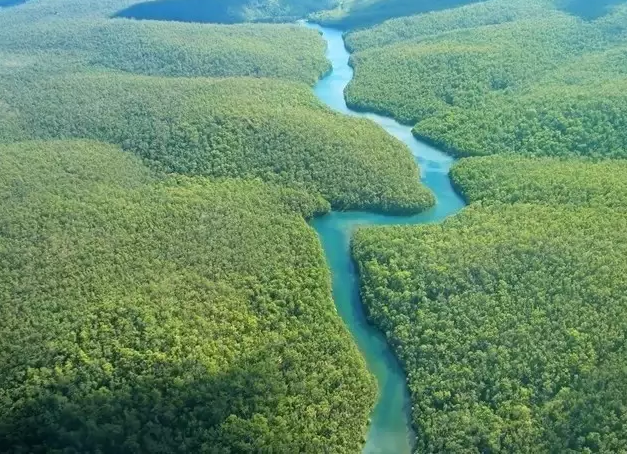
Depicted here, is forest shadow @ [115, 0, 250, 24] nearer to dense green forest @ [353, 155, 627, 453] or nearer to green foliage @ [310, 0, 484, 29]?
green foliage @ [310, 0, 484, 29]

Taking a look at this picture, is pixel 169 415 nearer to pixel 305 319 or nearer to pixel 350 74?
pixel 305 319

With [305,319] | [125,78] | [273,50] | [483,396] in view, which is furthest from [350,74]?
[483,396]

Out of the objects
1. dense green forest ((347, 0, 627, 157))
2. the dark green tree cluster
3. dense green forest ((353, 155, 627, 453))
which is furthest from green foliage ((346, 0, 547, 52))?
the dark green tree cluster

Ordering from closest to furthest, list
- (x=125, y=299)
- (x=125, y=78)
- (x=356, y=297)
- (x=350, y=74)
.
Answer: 1. (x=125, y=299)
2. (x=356, y=297)
3. (x=125, y=78)
4. (x=350, y=74)

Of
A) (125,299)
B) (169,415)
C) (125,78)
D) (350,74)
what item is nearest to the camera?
(169,415)

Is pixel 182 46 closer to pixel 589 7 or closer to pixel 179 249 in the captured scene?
pixel 179 249

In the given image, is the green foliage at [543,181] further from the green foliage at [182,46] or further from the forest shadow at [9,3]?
the forest shadow at [9,3]
